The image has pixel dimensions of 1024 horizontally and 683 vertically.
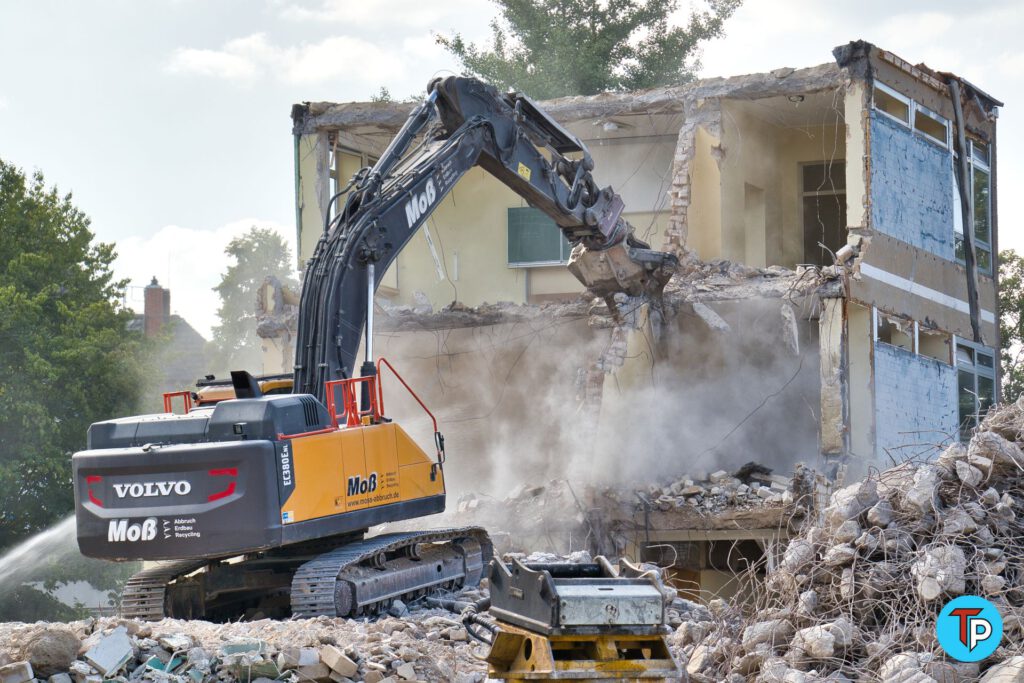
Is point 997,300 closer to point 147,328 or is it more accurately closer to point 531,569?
point 531,569

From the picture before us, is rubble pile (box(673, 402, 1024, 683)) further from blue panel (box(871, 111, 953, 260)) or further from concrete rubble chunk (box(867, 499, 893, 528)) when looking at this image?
blue panel (box(871, 111, 953, 260))

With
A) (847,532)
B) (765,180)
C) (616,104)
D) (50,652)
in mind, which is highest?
(616,104)

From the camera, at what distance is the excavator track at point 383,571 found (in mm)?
10625

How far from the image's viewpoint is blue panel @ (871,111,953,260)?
63.0 ft

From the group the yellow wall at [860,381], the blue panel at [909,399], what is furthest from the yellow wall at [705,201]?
the blue panel at [909,399]

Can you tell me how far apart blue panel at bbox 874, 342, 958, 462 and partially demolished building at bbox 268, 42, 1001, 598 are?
0.14 feet

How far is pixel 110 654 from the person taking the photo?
8.28 meters

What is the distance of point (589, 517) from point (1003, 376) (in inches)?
422

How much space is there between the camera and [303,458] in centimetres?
1043

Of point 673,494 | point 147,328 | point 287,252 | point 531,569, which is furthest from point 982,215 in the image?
point 287,252

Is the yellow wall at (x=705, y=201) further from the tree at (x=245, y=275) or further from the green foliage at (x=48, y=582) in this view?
the tree at (x=245, y=275)

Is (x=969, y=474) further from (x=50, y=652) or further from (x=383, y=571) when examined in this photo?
(x=50, y=652)

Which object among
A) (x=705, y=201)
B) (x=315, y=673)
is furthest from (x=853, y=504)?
(x=705, y=201)

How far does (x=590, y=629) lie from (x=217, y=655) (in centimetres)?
275
